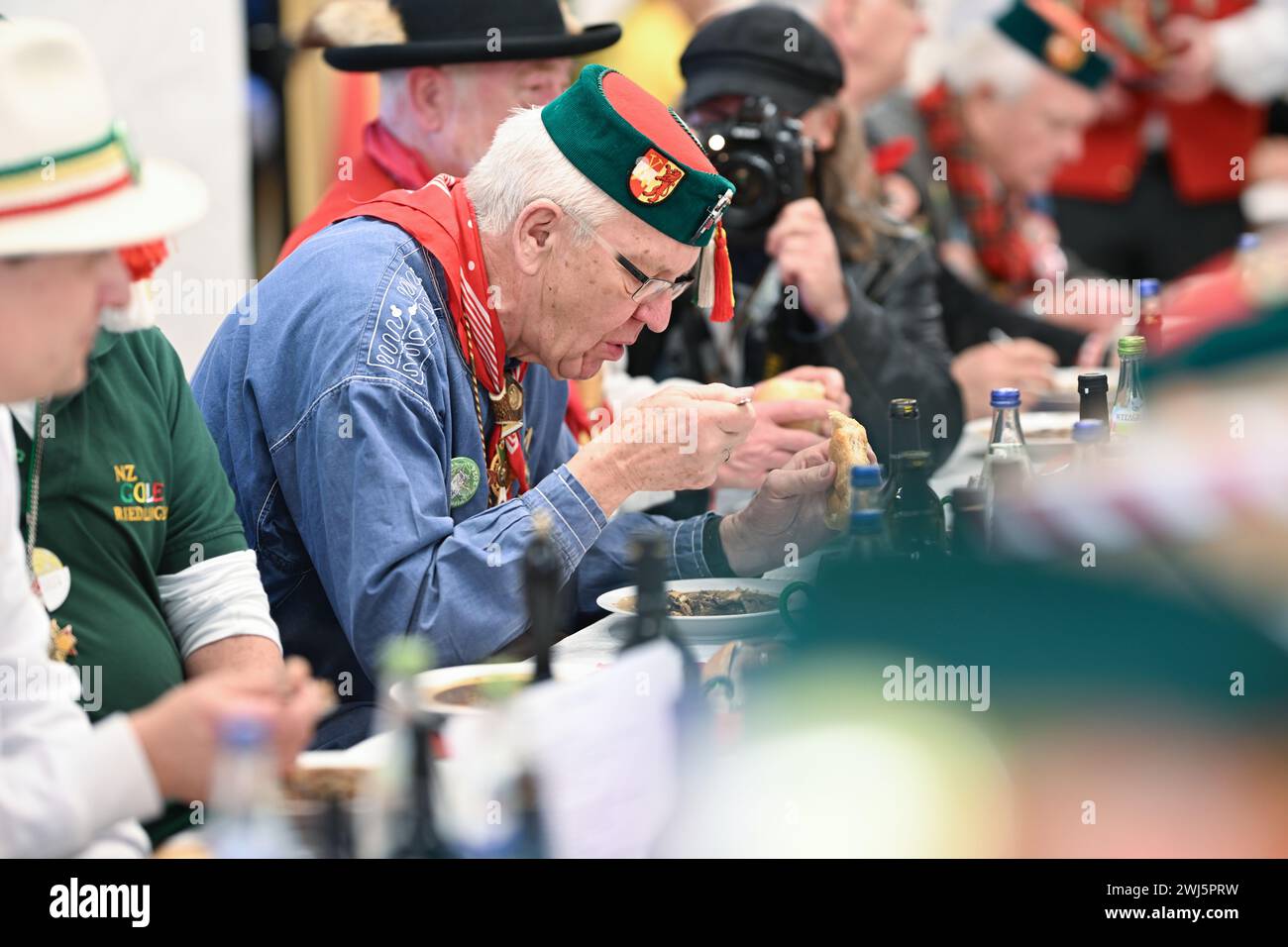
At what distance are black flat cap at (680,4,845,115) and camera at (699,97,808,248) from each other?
253mm

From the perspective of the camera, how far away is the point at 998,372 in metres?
4.43

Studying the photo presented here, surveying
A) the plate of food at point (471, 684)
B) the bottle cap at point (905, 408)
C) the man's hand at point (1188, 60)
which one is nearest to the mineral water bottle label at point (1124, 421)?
the bottle cap at point (905, 408)

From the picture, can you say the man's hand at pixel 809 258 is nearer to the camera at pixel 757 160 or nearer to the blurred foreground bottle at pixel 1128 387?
the camera at pixel 757 160

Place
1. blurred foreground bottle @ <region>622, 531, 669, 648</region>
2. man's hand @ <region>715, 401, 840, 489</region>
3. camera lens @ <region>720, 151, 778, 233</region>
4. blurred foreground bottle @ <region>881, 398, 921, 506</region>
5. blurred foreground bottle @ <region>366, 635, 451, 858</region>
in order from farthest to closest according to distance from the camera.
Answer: camera lens @ <region>720, 151, 778, 233</region> < man's hand @ <region>715, 401, 840, 489</region> < blurred foreground bottle @ <region>881, 398, 921, 506</region> < blurred foreground bottle @ <region>622, 531, 669, 648</region> < blurred foreground bottle @ <region>366, 635, 451, 858</region>

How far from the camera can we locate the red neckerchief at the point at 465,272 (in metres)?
2.41

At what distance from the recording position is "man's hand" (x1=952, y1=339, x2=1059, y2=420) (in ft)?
14.4

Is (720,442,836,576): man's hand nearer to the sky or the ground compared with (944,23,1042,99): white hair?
nearer to the ground

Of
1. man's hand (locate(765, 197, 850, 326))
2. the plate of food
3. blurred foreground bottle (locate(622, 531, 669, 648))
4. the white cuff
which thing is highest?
man's hand (locate(765, 197, 850, 326))

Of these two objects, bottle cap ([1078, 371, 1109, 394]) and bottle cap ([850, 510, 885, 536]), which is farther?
bottle cap ([1078, 371, 1109, 394])

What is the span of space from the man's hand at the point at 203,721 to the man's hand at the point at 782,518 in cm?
129

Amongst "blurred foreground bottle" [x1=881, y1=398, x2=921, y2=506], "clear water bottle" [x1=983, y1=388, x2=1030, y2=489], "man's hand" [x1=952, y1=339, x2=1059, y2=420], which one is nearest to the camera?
"blurred foreground bottle" [x1=881, y1=398, x2=921, y2=506]

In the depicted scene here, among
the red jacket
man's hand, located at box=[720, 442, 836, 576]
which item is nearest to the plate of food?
man's hand, located at box=[720, 442, 836, 576]

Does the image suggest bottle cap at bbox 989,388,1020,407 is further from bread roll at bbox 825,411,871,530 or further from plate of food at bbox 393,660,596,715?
plate of food at bbox 393,660,596,715
